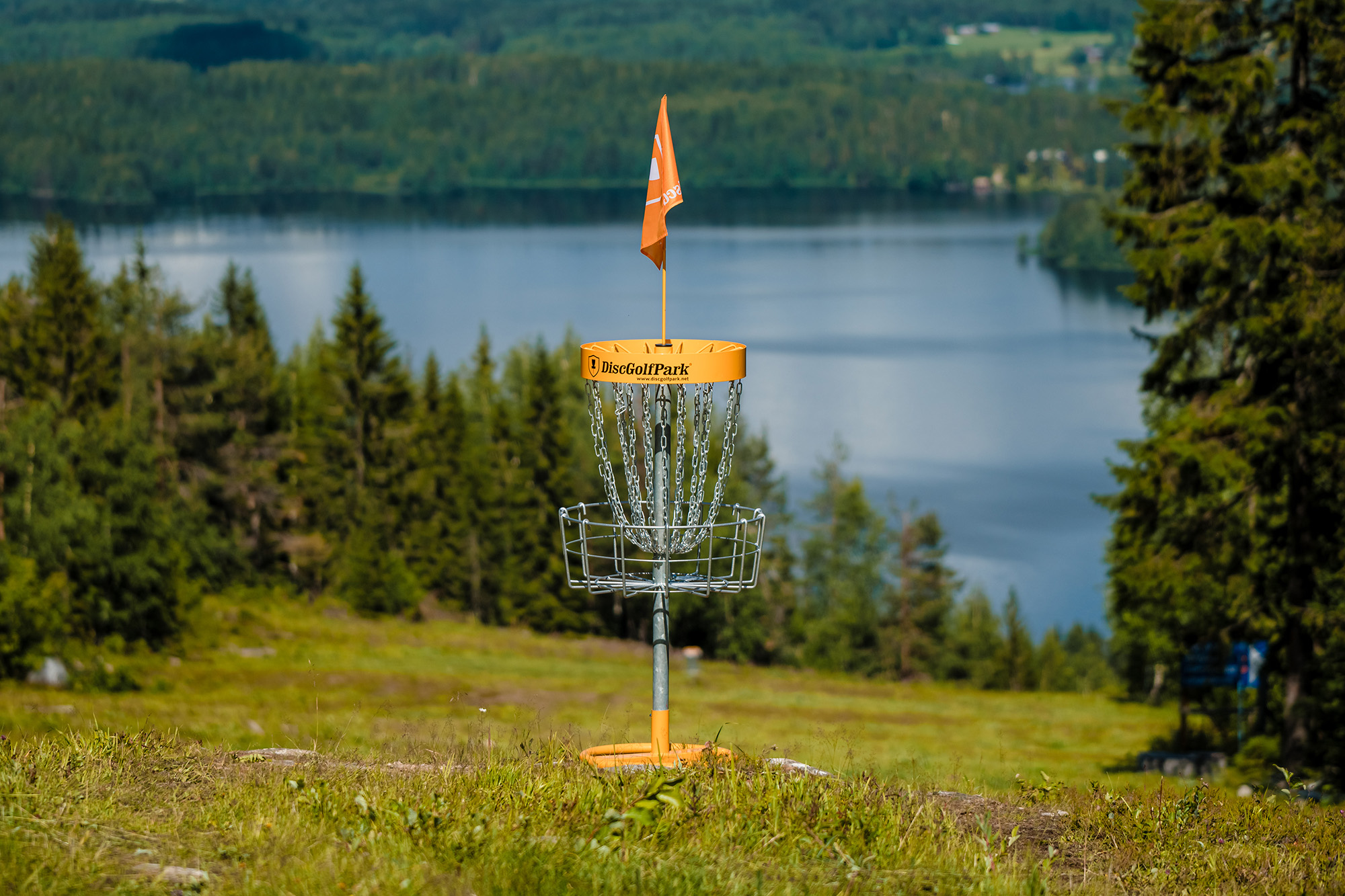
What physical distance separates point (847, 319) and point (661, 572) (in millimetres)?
108559

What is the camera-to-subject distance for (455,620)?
167ft

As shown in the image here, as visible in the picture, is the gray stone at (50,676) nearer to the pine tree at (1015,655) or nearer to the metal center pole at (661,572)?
the metal center pole at (661,572)

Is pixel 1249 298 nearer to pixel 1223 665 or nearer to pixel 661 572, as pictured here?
pixel 1223 665

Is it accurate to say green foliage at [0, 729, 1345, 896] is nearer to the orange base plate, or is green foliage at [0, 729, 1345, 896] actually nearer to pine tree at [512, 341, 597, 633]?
the orange base plate

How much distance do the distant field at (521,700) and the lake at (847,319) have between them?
25100 mm

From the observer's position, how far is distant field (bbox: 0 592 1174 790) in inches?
778

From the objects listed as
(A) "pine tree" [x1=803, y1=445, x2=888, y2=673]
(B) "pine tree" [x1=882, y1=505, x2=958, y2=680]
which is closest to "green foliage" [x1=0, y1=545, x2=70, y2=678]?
(B) "pine tree" [x1=882, y1=505, x2=958, y2=680]

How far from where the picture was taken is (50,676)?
26469 mm

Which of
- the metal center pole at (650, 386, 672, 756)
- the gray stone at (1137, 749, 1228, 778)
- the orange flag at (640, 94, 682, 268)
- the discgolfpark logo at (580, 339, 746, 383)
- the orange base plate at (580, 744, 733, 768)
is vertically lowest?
the gray stone at (1137, 749, 1228, 778)

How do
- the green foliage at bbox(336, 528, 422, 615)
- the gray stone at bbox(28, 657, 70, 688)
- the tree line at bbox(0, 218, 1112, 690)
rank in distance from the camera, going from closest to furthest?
the gray stone at bbox(28, 657, 70, 688)
the tree line at bbox(0, 218, 1112, 690)
the green foliage at bbox(336, 528, 422, 615)

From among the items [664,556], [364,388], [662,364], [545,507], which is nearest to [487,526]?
[545,507]

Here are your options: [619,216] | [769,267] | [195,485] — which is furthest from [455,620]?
[619,216]

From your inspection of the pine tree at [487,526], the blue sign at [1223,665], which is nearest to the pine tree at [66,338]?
the pine tree at [487,526]

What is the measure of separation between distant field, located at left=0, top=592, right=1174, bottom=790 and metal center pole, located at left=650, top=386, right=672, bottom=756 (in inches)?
221
